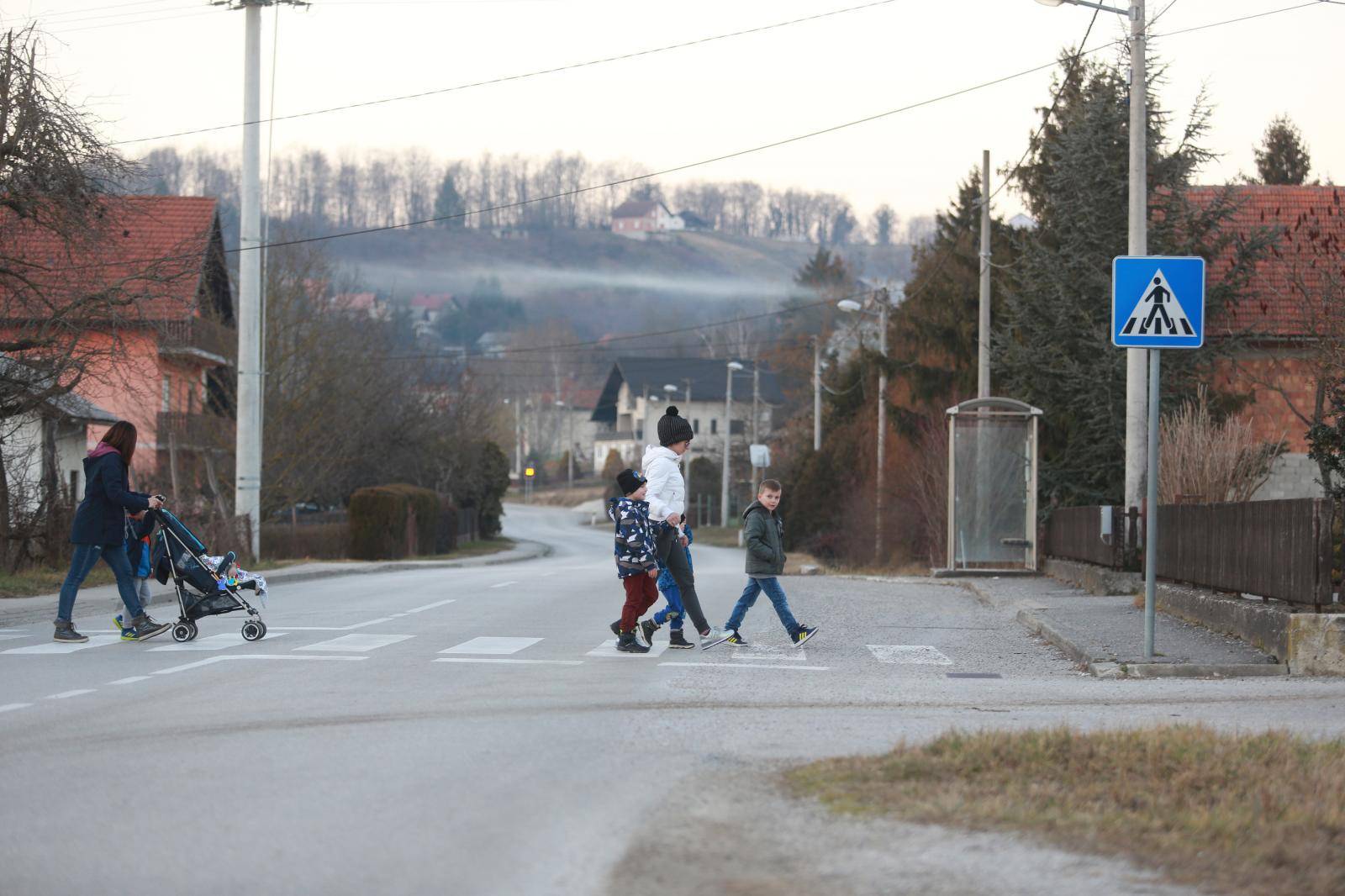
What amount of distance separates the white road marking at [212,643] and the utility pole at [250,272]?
1484 centimetres

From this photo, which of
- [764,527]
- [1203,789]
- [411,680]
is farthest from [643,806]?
[764,527]

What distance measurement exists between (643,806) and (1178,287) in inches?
309

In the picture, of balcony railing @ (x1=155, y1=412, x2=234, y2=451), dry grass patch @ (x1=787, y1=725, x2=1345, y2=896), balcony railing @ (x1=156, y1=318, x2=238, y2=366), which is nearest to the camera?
dry grass patch @ (x1=787, y1=725, x2=1345, y2=896)

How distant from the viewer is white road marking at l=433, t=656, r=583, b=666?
11867mm

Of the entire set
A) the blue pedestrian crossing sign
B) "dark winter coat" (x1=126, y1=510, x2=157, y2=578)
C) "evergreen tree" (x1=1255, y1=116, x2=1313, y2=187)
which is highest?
"evergreen tree" (x1=1255, y1=116, x2=1313, y2=187)

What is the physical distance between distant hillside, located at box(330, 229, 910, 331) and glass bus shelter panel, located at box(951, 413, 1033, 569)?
141 meters

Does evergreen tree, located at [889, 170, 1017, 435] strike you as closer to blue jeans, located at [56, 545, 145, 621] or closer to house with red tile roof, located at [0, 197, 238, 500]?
house with red tile roof, located at [0, 197, 238, 500]

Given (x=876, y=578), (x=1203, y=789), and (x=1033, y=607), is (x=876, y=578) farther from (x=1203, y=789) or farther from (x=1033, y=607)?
(x=1203, y=789)

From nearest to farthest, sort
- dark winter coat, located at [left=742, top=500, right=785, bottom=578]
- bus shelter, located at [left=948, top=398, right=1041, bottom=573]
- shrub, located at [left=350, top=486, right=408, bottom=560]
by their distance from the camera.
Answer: dark winter coat, located at [left=742, top=500, right=785, bottom=578]
bus shelter, located at [left=948, top=398, right=1041, bottom=573]
shrub, located at [left=350, top=486, right=408, bottom=560]

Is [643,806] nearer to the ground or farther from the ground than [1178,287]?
nearer to the ground

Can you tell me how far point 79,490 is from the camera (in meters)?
41.6

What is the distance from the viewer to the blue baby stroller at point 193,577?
13461mm

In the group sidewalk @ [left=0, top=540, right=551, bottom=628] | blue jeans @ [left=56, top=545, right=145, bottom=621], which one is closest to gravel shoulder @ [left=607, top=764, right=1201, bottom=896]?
blue jeans @ [left=56, top=545, right=145, bottom=621]

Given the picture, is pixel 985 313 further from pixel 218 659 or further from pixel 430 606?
pixel 218 659
